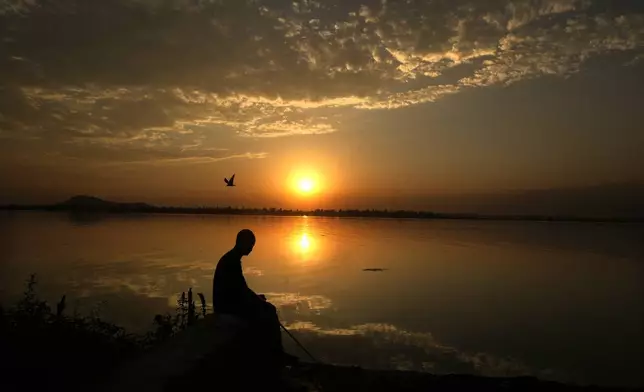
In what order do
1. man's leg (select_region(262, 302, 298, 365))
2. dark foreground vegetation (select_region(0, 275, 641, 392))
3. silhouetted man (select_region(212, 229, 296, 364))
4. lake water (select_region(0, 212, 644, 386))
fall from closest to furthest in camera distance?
dark foreground vegetation (select_region(0, 275, 641, 392))
silhouetted man (select_region(212, 229, 296, 364))
man's leg (select_region(262, 302, 298, 365))
lake water (select_region(0, 212, 644, 386))

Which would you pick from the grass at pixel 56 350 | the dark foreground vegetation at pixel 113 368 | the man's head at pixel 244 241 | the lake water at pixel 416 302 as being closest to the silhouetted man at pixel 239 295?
the man's head at pixel 244 241

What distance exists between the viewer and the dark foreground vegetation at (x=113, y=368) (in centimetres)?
570

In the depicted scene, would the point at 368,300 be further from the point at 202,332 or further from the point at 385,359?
the point at 202,332

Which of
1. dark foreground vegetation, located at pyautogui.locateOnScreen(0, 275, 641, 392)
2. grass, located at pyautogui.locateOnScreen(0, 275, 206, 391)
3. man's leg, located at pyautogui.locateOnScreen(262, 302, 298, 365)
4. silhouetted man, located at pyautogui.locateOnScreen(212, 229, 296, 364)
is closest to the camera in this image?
dark foreground vegetation, located at pyautogui.locateOnScreen(0, 275, 641, 392)

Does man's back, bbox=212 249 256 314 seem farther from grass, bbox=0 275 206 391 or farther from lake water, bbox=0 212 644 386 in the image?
lake water, bbox=0 212 644 386

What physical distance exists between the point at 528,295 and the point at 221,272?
19.6 m

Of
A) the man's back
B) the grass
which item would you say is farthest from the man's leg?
the grass

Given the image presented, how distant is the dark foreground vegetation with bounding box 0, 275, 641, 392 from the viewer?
5.70 meters

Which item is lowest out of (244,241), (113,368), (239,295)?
(113,368)

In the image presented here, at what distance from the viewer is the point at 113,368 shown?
5520 millimetres

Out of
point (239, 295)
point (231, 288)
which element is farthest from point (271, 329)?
point (231, 288)

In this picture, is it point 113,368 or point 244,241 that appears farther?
point 244,241

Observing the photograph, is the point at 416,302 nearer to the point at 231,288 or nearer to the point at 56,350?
the point at 231,288

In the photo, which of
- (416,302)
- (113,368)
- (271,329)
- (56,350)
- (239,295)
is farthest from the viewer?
(416,302)
